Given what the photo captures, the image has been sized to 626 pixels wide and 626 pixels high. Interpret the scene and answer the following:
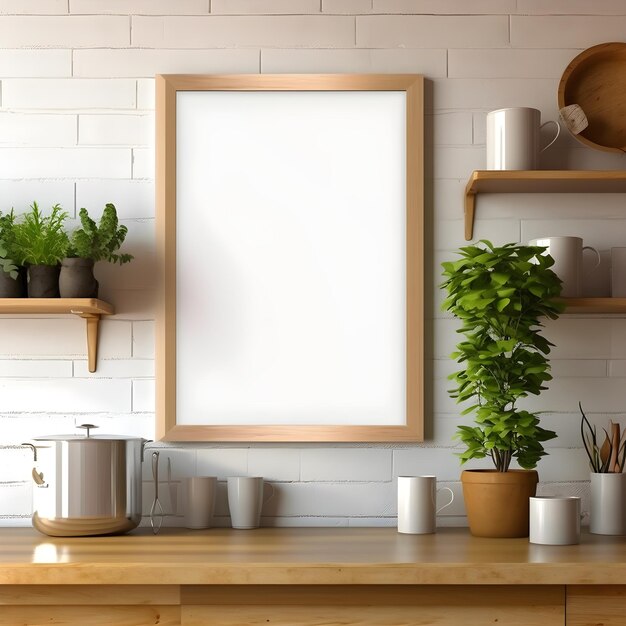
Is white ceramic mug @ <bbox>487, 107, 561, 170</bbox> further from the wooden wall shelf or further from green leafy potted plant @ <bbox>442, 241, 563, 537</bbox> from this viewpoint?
the wooden wall shelf

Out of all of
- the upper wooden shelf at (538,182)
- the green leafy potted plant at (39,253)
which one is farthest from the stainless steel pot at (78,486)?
the upper wooden shelf at (538,182)

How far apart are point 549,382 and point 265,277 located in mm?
775

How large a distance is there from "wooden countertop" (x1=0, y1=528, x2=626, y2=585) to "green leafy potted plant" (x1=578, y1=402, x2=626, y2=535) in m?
0.16

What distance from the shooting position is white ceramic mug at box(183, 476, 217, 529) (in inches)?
89.3

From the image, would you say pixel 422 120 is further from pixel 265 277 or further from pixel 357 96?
pixel 265 277

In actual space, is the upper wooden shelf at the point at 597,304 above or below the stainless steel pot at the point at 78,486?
above

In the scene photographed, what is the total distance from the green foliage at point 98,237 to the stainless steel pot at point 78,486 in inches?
16.4

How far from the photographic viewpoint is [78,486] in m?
2.10

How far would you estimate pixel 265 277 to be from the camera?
7.82 feet

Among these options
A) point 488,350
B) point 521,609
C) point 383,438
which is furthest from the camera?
point 383,438

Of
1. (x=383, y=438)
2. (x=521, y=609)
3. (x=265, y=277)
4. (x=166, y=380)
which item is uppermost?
(x=265, y=277)

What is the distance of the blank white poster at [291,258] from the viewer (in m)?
2.37

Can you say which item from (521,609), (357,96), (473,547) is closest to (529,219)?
(357,96)

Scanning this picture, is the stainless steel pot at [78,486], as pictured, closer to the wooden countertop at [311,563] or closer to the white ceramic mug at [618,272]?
the wooden countertop at [311,563]
